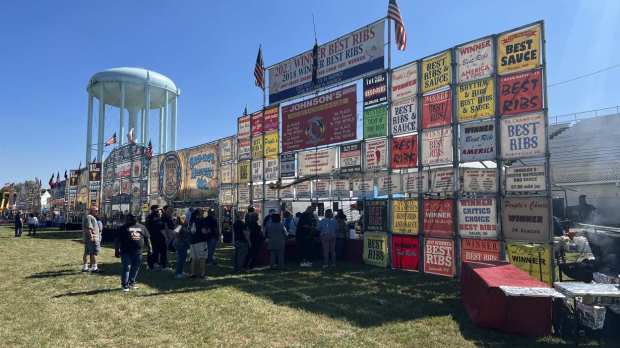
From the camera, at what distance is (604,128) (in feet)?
113

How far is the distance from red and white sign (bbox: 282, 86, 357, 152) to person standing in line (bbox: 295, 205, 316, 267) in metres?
3.17

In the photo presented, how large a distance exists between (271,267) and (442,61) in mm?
8010

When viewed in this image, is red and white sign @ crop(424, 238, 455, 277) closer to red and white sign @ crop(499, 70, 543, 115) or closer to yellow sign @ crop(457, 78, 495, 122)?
yellow sign @ crop(457, 78, 495, 122)

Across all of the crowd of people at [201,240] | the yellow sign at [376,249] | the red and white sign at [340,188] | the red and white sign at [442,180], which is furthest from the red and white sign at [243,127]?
the red and white sign at [442,180]

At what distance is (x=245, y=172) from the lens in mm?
21422

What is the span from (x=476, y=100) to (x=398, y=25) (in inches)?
178

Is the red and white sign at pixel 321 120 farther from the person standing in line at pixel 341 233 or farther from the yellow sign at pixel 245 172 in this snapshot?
the yellow sign at pixel 245 172

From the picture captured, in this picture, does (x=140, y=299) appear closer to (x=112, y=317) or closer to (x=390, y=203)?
(x=112, y=317)

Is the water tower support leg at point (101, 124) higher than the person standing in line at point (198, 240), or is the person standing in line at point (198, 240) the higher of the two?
the water tower support leg at point (101, 124)

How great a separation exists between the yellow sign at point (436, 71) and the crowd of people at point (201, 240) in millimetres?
4914

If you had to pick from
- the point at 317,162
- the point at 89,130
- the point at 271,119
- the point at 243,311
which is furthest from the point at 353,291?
the point at 89,130

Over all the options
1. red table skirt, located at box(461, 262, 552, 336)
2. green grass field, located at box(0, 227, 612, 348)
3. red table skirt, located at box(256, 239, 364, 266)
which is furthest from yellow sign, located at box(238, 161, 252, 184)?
red table skirt, located at box(461, 262, 552, 336)

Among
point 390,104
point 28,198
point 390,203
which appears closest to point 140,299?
point 390,203

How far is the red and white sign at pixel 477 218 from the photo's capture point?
1127cm
